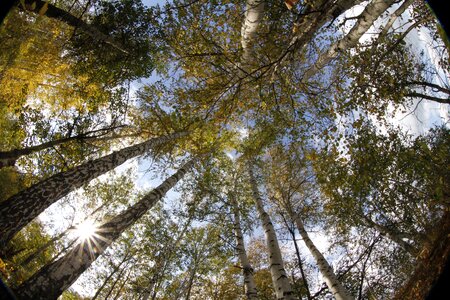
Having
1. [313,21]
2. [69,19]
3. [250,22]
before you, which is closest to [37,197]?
[250,22]

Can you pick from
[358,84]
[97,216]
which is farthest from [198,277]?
[358,84]

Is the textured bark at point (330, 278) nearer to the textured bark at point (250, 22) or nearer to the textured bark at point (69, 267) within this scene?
the textured bark at point (69, 267)

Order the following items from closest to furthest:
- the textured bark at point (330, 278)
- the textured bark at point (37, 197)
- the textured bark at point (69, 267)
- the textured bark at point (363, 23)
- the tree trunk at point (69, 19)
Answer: the textured bark at point (69, 267)
the textured bark at point (37, 197)
the textured bark at point (363, 23)
the textured bark at point (330, 278)
the tree trunk at point (69, 19)

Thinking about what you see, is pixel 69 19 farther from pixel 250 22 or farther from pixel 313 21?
pixel 313 21

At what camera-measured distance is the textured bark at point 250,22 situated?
420 cm

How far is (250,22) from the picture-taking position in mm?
4520

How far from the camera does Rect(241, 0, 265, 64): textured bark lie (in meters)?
4.20

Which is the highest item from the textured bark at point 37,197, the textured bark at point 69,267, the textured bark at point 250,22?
the textured bark at point 250,22

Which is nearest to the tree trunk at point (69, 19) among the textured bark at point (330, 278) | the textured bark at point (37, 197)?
the textured bark at point (37, 197)

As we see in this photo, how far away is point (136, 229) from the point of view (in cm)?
1509

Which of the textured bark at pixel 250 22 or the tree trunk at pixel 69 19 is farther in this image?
the tree trunk at pixel 69 19

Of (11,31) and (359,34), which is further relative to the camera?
(11,31)

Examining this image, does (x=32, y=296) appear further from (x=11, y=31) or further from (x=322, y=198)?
(x=322, y=198)

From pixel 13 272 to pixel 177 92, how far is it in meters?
5.96
